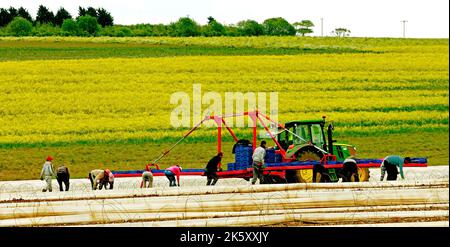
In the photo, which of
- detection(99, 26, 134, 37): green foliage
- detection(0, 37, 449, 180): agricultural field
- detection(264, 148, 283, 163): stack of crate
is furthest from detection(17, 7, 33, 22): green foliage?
detection(264, 148, 283, 163): stack of crate

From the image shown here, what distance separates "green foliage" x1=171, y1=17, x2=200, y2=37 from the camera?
270 feet

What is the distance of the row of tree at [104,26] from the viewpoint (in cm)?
8056

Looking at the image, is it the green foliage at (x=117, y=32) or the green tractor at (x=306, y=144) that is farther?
the green foliage at (x=117, y=32)

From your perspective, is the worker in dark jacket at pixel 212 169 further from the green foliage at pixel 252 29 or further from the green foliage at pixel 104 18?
the green foliage at pixel 104 18

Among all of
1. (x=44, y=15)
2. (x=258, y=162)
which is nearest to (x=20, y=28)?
(x=44, y=15)

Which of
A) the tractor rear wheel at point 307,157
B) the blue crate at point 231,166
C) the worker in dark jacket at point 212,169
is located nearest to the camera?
the tractor rear wheel at point 307,157

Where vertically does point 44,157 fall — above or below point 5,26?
below

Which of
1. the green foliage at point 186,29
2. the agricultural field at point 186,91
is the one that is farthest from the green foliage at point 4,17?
the agricultural field at point 186,91

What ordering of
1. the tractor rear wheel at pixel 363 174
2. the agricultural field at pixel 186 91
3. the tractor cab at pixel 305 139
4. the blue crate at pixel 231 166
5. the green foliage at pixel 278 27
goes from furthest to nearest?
the green foliage at pixel 278 27
the agricultural field at pixel 186 91
the blue crate at pixel 231 166
the tractor rear wheel at pixel 363 174
the tractor cab at pixel 305 139

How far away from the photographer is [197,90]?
50.5 m

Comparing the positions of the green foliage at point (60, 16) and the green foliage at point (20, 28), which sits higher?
the green foliage at point (60, 16)
